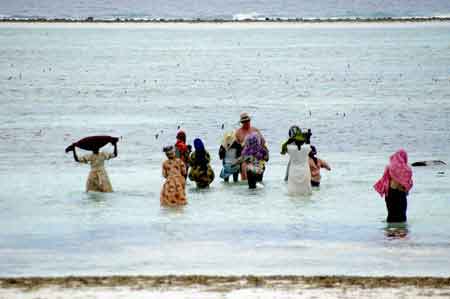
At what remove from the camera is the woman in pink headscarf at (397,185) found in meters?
16.4

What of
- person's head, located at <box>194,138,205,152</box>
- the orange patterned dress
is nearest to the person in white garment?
person's head, located at <box>194,138,205,152</box>

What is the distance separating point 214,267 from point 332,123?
20.3 metres

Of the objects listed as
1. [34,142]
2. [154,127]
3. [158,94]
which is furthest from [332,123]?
[158,94]

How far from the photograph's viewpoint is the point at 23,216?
57.7 ft

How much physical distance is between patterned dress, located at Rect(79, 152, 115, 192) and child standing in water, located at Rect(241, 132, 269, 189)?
2.07 m

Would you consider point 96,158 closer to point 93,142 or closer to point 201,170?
point 93,142

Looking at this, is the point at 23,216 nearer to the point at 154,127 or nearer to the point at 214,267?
the point at 214,267

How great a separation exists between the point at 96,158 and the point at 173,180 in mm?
1602

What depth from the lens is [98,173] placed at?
19.3m

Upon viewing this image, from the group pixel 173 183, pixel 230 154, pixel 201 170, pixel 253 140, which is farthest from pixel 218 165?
pixel 173 183

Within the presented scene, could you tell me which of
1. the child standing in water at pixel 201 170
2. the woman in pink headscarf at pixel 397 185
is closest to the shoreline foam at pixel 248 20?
the child standing in water at pixel 201 170

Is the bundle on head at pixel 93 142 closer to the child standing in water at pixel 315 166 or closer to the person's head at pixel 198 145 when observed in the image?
the person's head at pixel 198 145

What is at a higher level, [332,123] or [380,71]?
[380,71]

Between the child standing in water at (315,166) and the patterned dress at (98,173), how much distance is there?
308 cm
